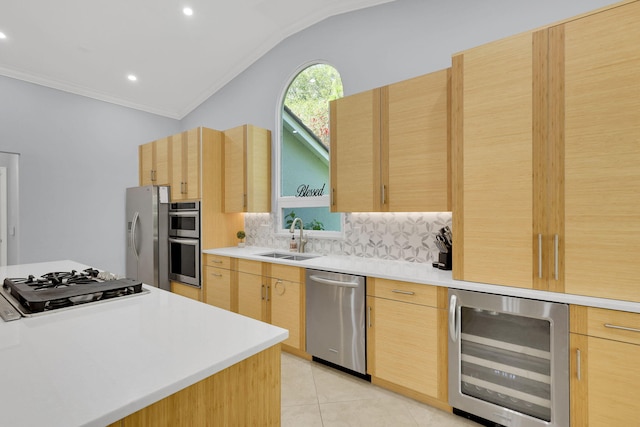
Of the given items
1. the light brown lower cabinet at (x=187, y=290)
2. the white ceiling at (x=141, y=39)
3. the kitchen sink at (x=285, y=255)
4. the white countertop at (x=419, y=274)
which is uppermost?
the white ceiling at (x=141, y=39)

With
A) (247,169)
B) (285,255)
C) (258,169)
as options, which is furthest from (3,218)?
(285,255)

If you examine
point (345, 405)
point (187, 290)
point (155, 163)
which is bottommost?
point (345, 405)

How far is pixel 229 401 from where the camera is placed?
929mm

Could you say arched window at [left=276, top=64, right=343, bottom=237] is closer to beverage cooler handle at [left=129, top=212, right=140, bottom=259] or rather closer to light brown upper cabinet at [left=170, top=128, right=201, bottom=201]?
light brown upper cabinet at [left=170, top=128, right=201, bottom=201]

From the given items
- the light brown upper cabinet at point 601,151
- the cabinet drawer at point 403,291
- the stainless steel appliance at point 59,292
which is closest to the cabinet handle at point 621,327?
the light brown upper cabinet at point 601,151

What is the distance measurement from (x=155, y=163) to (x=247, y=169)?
168 cm

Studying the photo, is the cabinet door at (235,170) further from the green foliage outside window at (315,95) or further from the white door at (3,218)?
the white door at (3,218)

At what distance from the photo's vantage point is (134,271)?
4.39 metres

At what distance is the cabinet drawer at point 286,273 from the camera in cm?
276

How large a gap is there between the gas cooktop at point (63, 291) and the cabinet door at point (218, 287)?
5.46 feet

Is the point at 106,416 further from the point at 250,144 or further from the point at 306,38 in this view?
the point at 306,38

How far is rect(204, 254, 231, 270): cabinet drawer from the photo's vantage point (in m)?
3.38

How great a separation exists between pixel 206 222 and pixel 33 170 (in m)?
2.50

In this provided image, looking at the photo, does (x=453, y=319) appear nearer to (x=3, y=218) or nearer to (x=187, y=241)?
(x=187, y=241)
